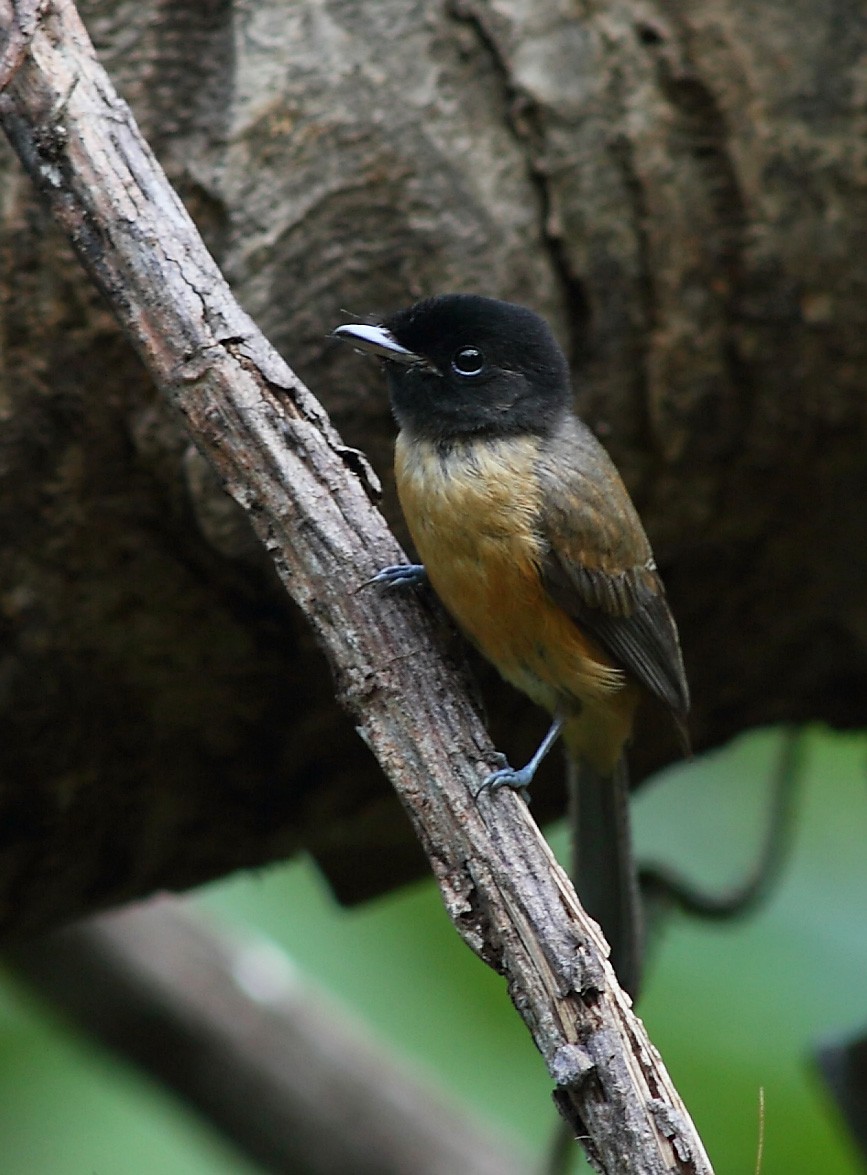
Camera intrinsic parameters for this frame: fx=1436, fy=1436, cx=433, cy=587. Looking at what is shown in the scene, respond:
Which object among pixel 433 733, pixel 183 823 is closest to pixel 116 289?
pixel 433 733

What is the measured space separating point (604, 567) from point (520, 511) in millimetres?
260

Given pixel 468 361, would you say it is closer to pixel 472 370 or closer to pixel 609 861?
pixel 472 370

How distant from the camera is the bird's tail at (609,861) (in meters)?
3.63

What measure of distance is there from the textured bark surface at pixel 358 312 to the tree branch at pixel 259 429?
803 millimetres

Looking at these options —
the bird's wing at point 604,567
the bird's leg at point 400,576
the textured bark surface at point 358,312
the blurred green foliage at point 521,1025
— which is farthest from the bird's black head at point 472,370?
the blurred green foliage at point 521,1025

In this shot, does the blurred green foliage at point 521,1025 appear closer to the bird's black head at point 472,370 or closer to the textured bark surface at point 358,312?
the textured bark surface at point 358,312

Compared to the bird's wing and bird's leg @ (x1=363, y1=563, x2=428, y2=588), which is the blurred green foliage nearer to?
the bird's wing

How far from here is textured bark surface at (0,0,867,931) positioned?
3.36 metres

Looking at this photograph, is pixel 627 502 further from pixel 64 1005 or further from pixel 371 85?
pixel 64 1005

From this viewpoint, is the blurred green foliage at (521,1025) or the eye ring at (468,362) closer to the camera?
the eye ring at (468,362)

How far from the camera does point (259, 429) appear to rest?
96.2 inches

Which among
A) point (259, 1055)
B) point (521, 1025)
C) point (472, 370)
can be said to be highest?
point (472, 370)

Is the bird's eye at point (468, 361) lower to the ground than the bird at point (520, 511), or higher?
higher

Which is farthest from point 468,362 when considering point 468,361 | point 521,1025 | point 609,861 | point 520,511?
point 521,1025
